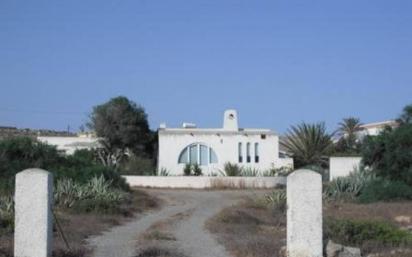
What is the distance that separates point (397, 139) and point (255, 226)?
679 inches

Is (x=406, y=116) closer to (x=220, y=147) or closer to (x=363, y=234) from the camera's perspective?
(x=220, y=147)

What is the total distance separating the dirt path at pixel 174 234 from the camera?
581 inches

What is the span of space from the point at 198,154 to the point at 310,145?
395 inches

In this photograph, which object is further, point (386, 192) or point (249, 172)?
point (249, 172)

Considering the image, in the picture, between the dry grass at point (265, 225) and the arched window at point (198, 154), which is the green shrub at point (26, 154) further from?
the arched window at point (198, 154)

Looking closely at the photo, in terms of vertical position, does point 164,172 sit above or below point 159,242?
above

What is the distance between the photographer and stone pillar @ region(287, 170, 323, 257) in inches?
504

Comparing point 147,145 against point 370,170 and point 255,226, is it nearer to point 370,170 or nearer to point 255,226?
point 370,170

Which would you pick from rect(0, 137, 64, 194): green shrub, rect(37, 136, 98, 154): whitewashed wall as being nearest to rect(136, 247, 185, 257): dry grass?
rect(0, 137, 64, 194): green shrub

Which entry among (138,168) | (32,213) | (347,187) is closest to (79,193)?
(32,213)

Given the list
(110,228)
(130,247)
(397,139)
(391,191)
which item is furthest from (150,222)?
(397,139)

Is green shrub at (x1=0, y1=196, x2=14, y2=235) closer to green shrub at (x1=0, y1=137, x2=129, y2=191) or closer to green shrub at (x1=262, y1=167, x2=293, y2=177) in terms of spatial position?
green shrub at (x1=0, y1=137, x2=129, y2=191)

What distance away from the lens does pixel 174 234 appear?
1828 cm

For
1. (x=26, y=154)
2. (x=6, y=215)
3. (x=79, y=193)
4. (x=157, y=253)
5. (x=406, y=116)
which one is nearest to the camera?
(x=157, y=253)
